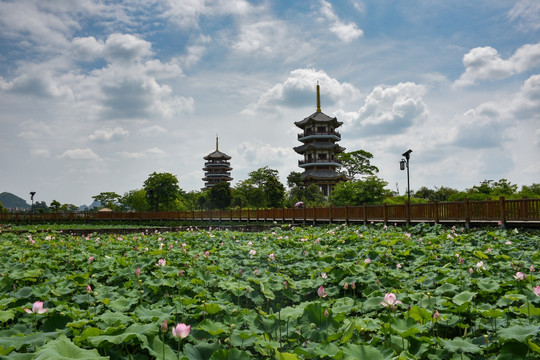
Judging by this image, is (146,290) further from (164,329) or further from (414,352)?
(414,352)

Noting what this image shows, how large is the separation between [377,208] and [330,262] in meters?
11.6

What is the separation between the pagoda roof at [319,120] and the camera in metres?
50.4

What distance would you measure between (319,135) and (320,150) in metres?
2.16

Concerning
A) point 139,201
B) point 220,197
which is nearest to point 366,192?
point 220,197

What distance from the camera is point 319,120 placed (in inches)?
1983

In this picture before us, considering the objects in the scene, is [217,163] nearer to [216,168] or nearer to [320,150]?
[216,168]

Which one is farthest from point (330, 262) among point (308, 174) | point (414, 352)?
point (308, 174)

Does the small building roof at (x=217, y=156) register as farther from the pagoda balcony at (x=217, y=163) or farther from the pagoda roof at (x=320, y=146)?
the pagoda roof at (x=320, y=146)

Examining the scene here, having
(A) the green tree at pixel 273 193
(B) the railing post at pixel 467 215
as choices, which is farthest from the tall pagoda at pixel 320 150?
(B) the railing post at pixel 467 215

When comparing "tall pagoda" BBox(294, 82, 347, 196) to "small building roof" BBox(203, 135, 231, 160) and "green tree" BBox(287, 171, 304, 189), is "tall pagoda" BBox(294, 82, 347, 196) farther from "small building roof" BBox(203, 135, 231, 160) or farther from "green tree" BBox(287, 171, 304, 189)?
"small building roof" BBox(203, 135, 231, 160)

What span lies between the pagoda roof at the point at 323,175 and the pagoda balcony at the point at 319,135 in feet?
14.3

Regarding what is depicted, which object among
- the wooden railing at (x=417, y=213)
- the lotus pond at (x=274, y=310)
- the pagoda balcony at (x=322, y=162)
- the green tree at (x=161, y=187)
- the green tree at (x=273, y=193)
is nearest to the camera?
the lotus pond at (x=274, y=310)

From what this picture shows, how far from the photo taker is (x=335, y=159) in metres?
51.0

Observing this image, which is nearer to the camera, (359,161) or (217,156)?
(359,161)
